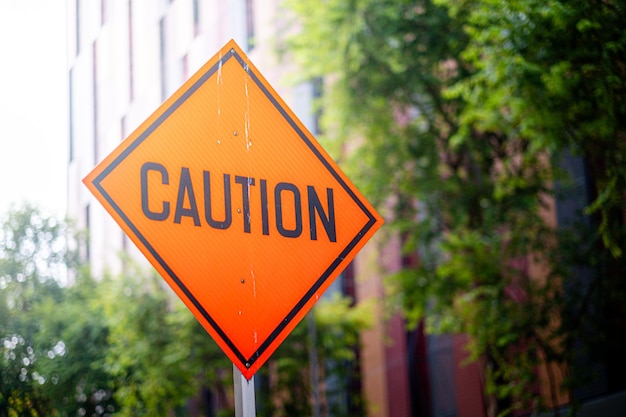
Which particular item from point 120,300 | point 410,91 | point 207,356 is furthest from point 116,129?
point 410,91

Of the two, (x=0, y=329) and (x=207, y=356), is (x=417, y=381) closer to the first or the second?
(x=207, y=356)

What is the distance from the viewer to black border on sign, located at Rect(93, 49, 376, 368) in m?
3.50

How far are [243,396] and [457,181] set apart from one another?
978cm

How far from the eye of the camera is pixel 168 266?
3529 mm

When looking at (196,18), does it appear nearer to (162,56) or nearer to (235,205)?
(162,56)

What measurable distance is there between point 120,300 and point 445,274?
6885mm

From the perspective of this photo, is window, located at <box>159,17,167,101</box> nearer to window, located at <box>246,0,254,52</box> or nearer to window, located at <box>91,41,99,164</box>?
window, located at <box>91,41,99,164</box>

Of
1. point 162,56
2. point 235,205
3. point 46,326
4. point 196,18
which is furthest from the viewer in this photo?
point 162,56

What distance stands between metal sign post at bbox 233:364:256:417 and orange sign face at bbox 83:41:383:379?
5 cm

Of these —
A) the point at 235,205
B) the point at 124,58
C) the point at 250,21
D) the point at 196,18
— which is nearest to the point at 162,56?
the point at 124,58

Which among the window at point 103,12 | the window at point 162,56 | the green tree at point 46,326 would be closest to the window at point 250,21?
the window at point 162,56

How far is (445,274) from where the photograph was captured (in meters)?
12.3

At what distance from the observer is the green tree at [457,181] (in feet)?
38.5

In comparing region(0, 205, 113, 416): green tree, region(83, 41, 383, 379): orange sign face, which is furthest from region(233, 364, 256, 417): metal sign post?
region(0, 205, 113, 416): green tree
